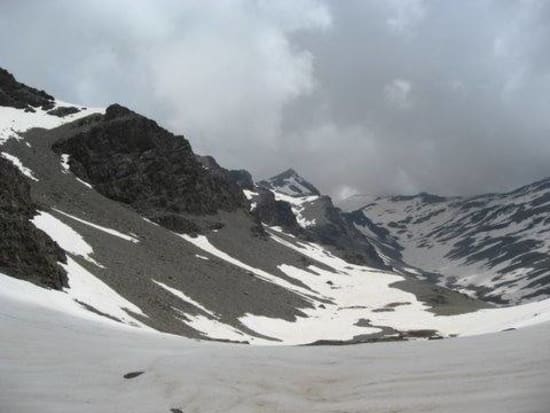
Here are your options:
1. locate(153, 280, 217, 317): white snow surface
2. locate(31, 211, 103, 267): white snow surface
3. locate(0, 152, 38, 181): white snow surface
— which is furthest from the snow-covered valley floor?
locate(0, 152, 38, 181): white snow surface

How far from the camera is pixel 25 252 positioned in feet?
146

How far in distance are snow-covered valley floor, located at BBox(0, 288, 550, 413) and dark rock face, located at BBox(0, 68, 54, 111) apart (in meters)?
150

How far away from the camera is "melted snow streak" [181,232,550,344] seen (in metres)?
75.4

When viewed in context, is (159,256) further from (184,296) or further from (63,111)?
(63,111)

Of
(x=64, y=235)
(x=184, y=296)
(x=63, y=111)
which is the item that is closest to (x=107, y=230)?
(x=64, y=235)

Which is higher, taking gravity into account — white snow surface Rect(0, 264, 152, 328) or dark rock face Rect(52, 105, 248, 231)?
dark rock face Rect(52, 105, 248, 231)

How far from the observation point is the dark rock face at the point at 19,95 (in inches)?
6117

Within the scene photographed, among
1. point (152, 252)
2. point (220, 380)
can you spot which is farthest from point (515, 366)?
point (152, 252)

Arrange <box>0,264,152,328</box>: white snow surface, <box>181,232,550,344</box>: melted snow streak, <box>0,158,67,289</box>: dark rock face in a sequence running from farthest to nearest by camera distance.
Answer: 1. <box>181,232,550,344</box>: melted snow streak
2. <box>0,158,67,289</box>: dark rock face
3. <box>0,264,152,328</box>: white snow surface

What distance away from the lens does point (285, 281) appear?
13262 centimetres

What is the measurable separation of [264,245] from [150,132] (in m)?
38.4

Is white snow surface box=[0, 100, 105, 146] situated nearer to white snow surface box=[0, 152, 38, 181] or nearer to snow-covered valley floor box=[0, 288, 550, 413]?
white snow surface box=[0, 152, 38, 181]

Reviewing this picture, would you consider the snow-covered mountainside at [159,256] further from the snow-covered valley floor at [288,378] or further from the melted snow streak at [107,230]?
the snow-covered valley floor at [288,378]

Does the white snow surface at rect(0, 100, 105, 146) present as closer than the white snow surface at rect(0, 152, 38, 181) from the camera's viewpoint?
No
